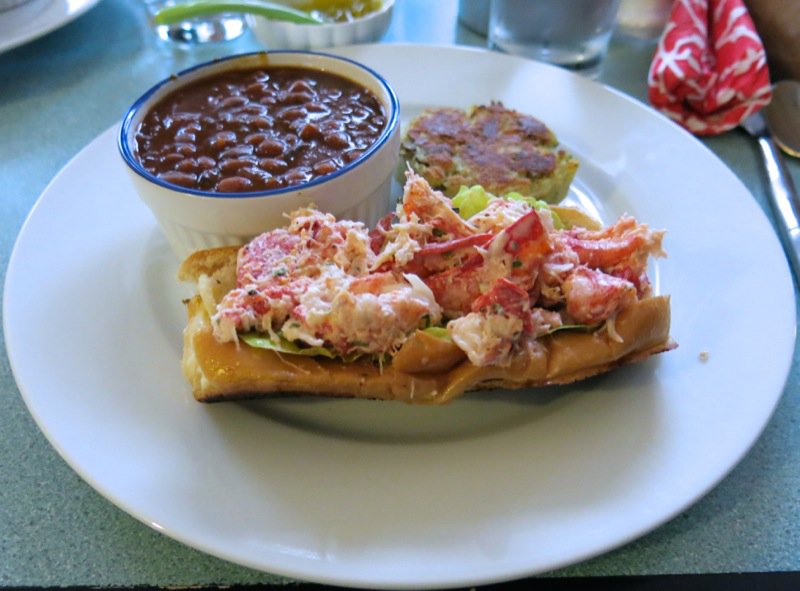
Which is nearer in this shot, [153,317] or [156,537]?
[156,537]

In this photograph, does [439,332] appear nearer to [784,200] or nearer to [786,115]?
[784,200]

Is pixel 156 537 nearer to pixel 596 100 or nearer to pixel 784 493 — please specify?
pixel 784 493

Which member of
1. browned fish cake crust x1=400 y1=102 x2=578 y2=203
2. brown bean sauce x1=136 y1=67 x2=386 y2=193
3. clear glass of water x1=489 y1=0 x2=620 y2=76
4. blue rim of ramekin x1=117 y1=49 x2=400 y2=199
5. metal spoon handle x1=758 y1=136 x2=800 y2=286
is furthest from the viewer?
clear glass of water x1=489 y1=0 x2=620 y2=76

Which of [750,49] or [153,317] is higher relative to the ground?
[750,49]

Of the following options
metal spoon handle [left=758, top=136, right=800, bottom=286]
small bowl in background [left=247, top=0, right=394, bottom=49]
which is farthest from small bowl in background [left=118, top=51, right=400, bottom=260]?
metal spoon handle [left=758, top=136, right=800, bottom=286]

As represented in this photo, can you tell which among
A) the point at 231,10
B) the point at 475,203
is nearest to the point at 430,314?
the point at 475,203

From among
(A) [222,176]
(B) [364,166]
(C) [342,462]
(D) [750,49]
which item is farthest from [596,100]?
(C) [342,462]

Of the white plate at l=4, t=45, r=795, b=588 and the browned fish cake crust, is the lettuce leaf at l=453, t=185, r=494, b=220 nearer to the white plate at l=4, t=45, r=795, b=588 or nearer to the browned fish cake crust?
the browned fish cake crust
